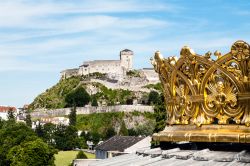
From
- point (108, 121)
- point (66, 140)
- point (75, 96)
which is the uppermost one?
point (75, 96)

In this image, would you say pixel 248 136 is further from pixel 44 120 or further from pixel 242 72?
pixel 44 120

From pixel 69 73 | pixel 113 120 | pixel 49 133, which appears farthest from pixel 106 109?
pixel 69 73

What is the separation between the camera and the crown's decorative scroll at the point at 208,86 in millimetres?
7832

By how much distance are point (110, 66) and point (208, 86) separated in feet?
577

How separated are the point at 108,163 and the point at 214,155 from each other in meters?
2.31

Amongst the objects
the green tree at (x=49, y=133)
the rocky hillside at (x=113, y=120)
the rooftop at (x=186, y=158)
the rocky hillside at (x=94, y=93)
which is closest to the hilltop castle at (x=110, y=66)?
the rocky hillside at (x=94, y=93)

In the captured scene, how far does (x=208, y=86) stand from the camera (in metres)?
8.39

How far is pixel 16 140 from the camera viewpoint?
75.8 m

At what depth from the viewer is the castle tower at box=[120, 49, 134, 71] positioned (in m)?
186

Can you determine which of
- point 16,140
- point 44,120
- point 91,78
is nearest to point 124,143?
point 16,140

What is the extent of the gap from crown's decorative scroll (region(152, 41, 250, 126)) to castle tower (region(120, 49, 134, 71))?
175 meters

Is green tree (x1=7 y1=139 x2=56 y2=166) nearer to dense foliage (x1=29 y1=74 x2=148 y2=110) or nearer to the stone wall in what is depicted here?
the stone wall

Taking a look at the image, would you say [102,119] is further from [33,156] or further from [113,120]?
[33,156]

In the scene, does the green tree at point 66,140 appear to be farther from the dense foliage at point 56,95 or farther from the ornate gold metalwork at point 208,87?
the ornate gold metalwork at point 208,87
